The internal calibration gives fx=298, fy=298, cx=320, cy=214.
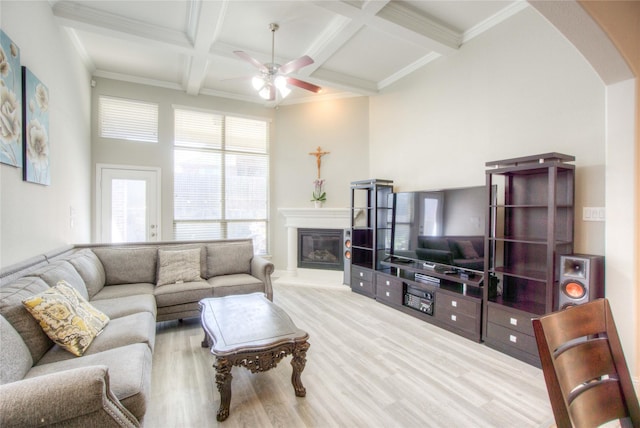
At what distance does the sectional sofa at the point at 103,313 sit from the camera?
1116 millimetres

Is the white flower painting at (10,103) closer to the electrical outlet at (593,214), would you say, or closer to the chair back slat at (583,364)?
the chair back slat at (583,364)

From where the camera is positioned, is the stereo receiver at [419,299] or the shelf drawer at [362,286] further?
the shelf drawer at [362,286]

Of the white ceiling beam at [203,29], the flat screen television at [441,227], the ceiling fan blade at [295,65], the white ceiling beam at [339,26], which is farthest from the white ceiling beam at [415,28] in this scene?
the flat screen television at [441,227]

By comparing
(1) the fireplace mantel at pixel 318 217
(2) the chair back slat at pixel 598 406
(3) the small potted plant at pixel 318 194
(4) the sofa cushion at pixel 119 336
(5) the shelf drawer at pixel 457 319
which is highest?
(3) the small potted plant at pixel 318 194

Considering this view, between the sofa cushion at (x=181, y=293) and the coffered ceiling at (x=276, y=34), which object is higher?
the coffered ceiling at (x=276, y=34)

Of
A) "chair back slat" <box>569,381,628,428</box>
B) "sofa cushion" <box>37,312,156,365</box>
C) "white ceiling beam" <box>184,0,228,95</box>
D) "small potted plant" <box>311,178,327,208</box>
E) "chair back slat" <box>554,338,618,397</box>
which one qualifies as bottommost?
"sofa cushion" <box>37,312,156,365</box>

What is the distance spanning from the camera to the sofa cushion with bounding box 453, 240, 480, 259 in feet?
10.4

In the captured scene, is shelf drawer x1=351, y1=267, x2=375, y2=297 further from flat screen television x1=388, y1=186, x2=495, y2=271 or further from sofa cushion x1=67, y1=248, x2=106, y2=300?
sofa cushion x1=67, y1=248, x2=106, y2=300

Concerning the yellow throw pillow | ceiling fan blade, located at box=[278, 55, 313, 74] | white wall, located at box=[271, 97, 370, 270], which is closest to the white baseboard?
white wall, located at box=[271, 97, 370, 270]

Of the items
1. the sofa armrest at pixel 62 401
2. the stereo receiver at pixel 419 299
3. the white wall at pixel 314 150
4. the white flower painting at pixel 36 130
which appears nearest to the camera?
the sofa armrest at pixel 62 401

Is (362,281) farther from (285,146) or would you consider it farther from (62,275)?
(62,275)

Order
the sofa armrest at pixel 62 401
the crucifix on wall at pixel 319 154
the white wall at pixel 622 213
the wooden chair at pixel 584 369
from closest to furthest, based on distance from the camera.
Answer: the wooden chair at pixel 584 369
the sofa armrest at pixel 62 401
the white wall at pixel 622 213
the crucifix on wall at pixel 319 154

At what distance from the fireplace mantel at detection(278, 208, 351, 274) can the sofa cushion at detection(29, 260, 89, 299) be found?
337 centimetres

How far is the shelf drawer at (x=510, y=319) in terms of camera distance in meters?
2.55
